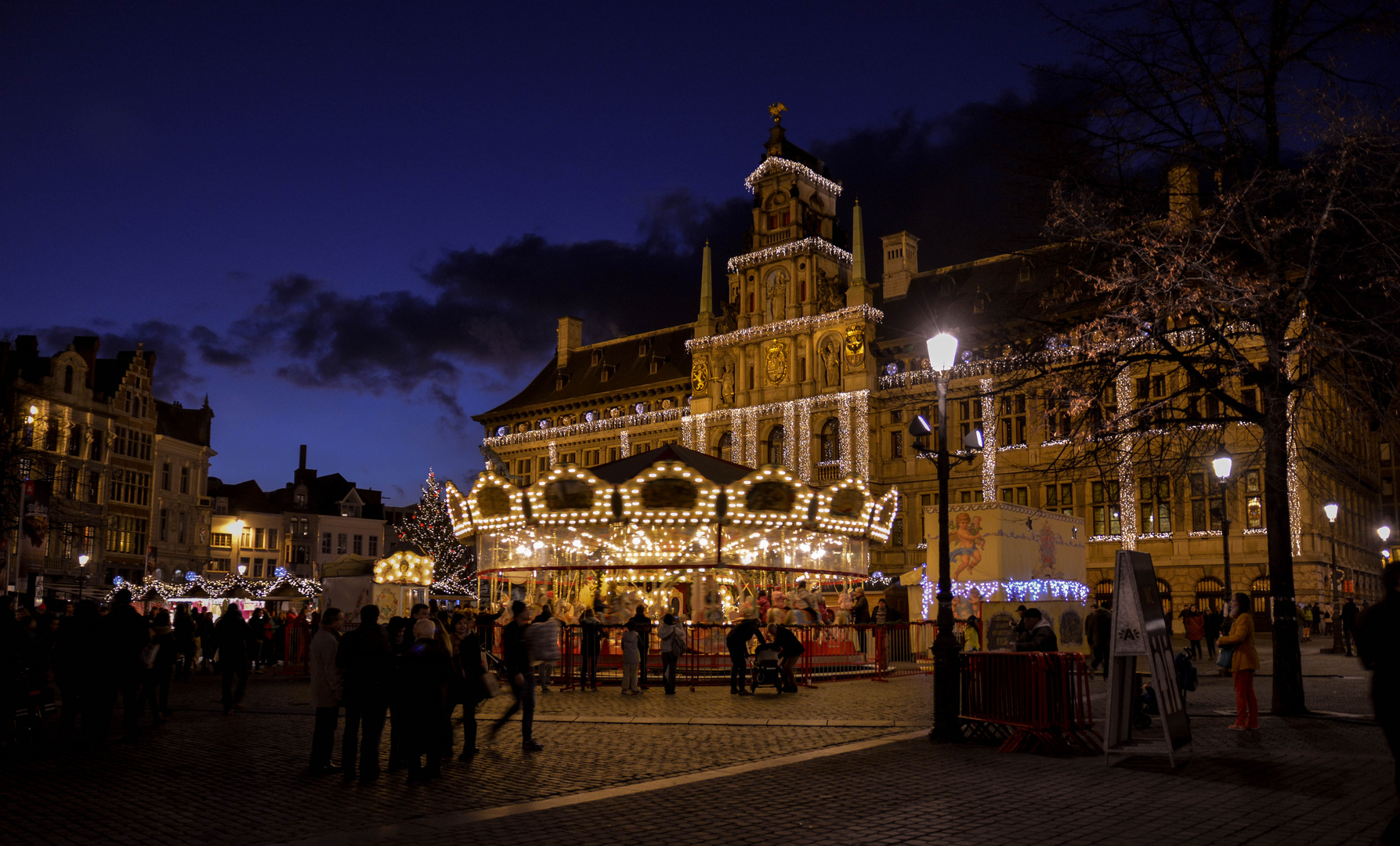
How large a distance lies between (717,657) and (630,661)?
11.3 feet

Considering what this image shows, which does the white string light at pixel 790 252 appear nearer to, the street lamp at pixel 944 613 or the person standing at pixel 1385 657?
the street lamp at pixel 944 613

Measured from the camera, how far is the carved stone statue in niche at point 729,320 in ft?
174

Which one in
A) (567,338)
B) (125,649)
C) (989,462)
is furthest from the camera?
(567,338)

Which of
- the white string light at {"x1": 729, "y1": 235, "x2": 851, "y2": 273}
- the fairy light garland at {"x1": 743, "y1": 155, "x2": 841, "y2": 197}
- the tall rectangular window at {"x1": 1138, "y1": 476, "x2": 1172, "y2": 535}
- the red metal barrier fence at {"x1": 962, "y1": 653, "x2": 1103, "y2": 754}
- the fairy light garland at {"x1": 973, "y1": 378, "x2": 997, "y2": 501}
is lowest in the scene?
the red metal barrier fence at {"x1": 962, "y1": 653, "x2": 1103, "y2": 754}

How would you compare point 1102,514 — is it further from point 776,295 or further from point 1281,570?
point 1281,570

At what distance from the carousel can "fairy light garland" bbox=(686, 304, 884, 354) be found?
2119 centimetres

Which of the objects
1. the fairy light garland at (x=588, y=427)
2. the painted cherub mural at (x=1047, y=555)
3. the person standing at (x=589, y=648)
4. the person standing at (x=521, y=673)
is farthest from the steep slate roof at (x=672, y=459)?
the fairy light garland at (x=588, y=427)

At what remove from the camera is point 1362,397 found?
1191cm

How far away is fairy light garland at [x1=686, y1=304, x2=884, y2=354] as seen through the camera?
160ft

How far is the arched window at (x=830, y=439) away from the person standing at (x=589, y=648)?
98.9ft

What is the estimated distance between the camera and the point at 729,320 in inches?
2096

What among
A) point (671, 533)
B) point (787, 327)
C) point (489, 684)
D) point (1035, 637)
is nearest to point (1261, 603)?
point (787, 327)

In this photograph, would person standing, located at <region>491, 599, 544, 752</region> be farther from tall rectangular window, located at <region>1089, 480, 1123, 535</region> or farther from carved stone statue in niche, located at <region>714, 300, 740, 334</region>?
carved stone statue in niche, located at <region>714, 300, 740, 334</region>

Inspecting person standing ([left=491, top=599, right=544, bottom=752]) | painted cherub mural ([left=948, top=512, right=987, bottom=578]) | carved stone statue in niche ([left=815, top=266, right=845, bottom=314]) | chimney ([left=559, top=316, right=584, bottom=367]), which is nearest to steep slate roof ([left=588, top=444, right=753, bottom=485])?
painted cherub mural ([left=948, top=512, right=987, bottom=578])
